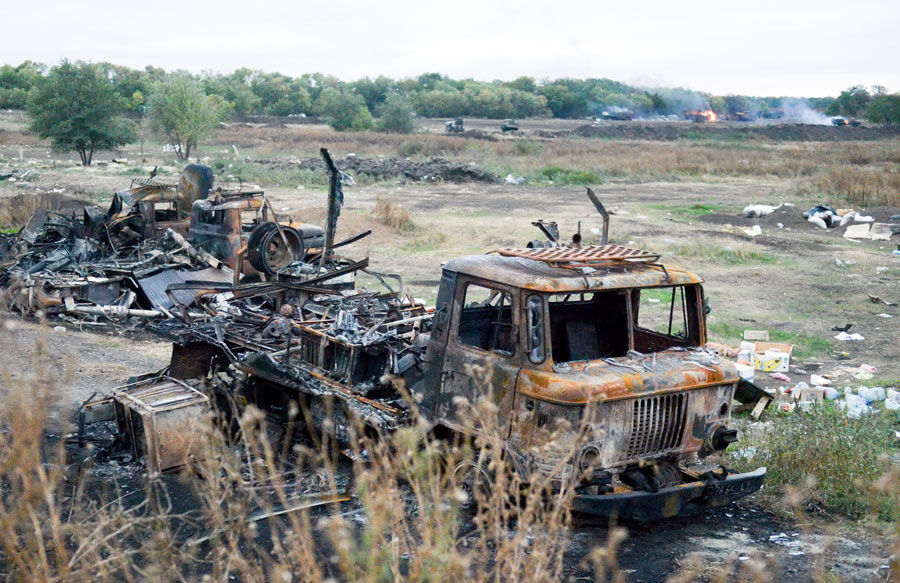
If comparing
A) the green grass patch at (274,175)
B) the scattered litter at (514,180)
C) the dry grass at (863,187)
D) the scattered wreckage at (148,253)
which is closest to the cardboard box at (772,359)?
the scattered wreckage at (148,253)

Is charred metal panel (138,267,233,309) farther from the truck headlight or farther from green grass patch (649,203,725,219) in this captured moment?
green grass patch (649,203,725,219)

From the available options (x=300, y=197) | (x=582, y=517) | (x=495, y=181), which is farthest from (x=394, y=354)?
(x=495, y=181)

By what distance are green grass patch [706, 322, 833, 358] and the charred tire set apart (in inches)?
238

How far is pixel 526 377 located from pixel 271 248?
23.8ft

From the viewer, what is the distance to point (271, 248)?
12.0m

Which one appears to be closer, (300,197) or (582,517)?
(582,517)

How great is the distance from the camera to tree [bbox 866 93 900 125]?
7519 centimetres

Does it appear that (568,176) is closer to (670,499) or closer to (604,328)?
(604,328)

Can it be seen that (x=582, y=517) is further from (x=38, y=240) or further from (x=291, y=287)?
(x=38, y=240)

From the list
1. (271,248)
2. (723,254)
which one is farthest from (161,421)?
(723,254)

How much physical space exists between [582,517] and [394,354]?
6.86 feet

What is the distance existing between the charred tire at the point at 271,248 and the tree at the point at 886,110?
3030 inches

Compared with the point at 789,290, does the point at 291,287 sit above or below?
above

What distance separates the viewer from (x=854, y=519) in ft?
20.4
